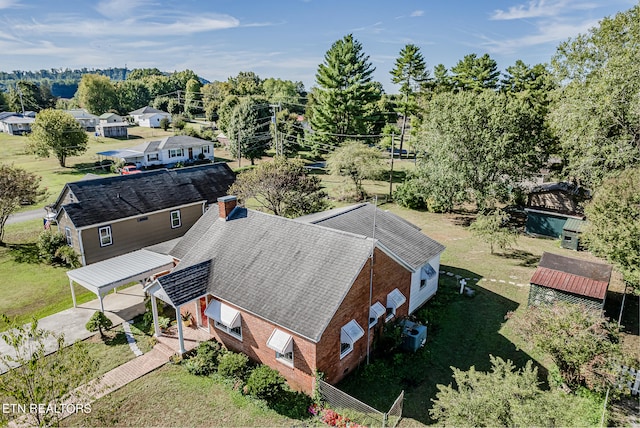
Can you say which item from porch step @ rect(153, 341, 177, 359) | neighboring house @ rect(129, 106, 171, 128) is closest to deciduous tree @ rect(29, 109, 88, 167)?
neighboring house @ rect(129, 106, 171, 128)

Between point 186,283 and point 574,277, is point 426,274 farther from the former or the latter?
point 186,283

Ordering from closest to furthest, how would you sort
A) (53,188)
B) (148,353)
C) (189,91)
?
(148,353)
(53,188)
(189,91)

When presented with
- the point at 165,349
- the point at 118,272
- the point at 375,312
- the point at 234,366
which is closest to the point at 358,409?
the point at 375,312

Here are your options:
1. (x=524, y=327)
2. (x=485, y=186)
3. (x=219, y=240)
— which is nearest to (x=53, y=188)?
(x=219, y=240)

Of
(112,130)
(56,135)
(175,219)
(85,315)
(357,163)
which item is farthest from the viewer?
(112,130)

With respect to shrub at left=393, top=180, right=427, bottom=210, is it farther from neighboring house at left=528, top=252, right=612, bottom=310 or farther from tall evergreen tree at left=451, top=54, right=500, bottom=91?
tall evergreen tree at left=451, top=54, right=500, bottom=91

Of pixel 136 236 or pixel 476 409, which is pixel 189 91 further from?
pixel 476 409

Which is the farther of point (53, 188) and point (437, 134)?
point (53, 188)

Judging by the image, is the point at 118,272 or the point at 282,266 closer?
the point at 282,266
